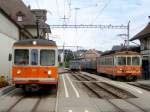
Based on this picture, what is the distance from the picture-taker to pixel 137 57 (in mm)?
39344

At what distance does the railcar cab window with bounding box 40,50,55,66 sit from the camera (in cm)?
2139

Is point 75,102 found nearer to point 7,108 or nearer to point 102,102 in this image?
point 102,102

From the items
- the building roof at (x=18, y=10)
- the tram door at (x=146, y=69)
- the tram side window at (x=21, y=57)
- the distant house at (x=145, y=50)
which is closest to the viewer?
the tram side window at (x=21, y=57)

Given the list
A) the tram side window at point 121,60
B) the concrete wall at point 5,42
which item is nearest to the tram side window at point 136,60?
the tram side window at point 121,60

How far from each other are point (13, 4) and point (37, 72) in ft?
168

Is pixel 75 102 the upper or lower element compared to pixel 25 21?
lower

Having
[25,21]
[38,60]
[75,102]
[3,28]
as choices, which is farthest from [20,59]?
[25,21]

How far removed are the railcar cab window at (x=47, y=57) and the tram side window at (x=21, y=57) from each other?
742mm

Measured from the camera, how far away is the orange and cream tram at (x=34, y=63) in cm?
2119

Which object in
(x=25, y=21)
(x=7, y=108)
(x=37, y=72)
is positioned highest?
(x=25, y=21)

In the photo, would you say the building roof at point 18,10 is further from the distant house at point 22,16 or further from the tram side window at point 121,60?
the tram side window at point 121,60

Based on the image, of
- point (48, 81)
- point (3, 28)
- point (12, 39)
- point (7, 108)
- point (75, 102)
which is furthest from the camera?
point (12, 39)

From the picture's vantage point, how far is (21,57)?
21.5 m

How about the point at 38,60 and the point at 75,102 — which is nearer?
the point at 75,102
